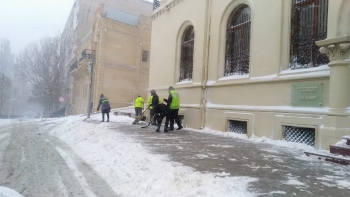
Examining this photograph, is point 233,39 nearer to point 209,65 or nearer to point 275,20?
point 209,65

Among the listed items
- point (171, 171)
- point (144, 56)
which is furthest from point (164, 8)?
point (144, 56)

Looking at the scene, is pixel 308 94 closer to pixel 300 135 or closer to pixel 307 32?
pixel 300 135

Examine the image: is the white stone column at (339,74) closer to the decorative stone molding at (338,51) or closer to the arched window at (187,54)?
the decorative stone molding at (338,51)

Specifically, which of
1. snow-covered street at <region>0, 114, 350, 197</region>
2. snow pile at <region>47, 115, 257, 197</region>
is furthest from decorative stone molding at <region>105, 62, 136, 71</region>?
snow pile at <region>47, 115, 257, 197</region>

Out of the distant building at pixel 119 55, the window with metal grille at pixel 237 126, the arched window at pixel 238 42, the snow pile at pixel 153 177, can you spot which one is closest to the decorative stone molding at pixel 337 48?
the arched window at pixel 238 42

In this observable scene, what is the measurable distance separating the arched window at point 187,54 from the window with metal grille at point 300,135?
616 cm

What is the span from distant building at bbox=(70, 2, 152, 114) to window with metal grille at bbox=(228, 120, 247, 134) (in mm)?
18668

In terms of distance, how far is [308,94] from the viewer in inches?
272

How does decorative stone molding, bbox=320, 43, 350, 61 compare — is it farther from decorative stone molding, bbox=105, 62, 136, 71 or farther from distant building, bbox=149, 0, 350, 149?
decorative stone molding, bbox=105, 62, 136, 71

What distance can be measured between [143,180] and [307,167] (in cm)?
312

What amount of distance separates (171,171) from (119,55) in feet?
78.8

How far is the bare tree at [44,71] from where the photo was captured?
36938 mm

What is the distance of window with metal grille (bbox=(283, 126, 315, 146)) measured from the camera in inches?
271

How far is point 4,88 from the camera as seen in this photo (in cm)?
3806
